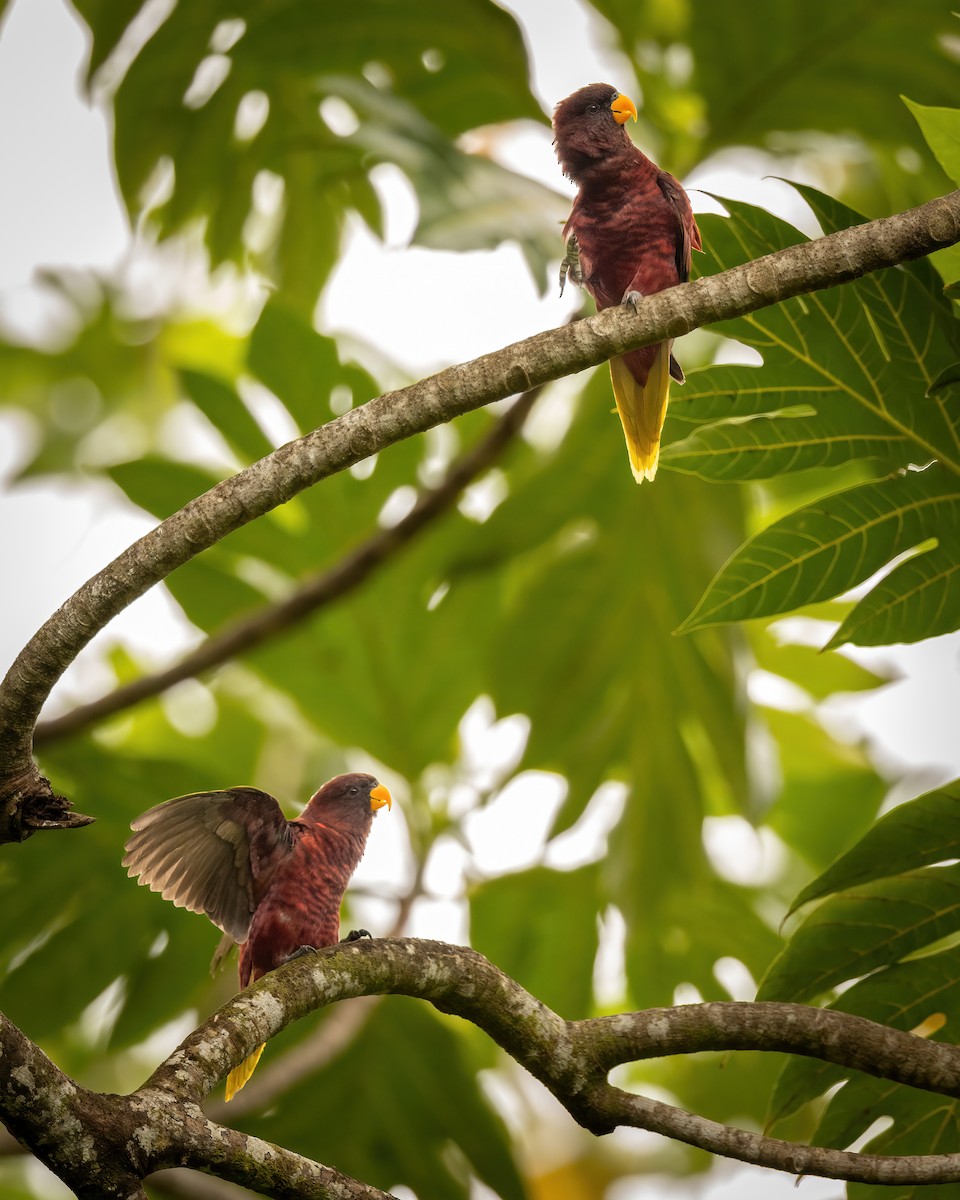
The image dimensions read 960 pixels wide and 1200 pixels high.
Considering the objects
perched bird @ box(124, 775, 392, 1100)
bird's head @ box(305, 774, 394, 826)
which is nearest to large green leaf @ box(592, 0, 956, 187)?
bird's head @ box(305, 774, 394, 826)

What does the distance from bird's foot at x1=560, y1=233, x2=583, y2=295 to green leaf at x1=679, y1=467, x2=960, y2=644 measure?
42cm

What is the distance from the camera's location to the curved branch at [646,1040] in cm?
117

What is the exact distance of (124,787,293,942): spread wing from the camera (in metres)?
1.32

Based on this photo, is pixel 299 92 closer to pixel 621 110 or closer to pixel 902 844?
pixel 621 110

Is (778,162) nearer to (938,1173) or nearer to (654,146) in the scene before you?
(654,146)

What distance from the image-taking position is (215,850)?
1374mm

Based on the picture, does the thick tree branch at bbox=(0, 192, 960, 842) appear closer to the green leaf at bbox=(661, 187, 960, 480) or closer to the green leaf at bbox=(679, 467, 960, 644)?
the green leaf at bbox=(661, 187, 960, 480)

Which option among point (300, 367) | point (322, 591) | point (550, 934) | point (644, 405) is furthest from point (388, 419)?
point (550, 934)

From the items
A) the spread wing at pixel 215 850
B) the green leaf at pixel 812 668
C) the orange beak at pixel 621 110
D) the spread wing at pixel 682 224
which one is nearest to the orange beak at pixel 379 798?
the spread wing at pixel 215 850

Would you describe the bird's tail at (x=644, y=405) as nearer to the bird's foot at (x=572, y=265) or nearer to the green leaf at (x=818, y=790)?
the bird's foot at (x=572, y=265)

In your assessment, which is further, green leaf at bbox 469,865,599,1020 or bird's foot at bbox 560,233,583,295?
green leaf at bbox 469,865,599,1020

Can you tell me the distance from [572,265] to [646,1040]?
0.94m

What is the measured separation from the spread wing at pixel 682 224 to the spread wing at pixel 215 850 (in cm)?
82

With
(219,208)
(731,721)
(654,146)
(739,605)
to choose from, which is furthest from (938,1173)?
(219,208)
